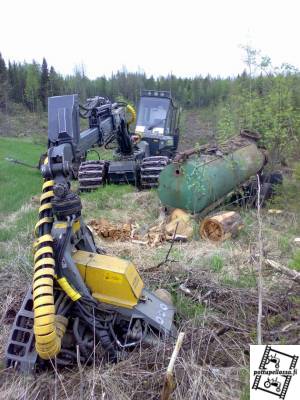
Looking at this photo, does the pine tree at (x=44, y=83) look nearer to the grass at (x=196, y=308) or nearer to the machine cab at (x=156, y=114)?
the machine cab at (x=156, y=114)

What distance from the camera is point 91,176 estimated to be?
10078mm

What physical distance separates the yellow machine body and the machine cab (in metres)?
9.41

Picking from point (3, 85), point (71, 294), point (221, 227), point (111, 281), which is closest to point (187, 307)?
point (111, 281)

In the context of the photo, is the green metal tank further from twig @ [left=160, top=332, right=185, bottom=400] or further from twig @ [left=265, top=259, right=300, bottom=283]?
twig @ [left=160, top=332, right=185, bottom=400]

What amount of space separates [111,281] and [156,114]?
394 inches

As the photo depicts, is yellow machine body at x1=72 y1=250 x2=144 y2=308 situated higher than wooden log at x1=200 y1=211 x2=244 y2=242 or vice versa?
yellow machine body at x1=72 y1=250 x2=144 y2=308

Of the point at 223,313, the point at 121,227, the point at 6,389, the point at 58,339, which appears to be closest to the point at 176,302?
the point at 223,313

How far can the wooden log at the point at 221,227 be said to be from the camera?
6.30m

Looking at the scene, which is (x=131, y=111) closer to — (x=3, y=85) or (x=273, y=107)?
(x=273, y=107)

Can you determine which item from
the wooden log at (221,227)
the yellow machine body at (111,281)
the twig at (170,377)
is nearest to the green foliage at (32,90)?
the wooden log at (221,227)

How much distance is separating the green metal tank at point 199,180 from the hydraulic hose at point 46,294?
3.99 metres

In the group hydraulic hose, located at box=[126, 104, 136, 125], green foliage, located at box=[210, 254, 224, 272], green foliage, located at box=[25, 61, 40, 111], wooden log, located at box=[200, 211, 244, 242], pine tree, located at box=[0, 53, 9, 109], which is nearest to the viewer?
green foliage, located at box=[210, 254, 224, 272]

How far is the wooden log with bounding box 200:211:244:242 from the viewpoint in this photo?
630cm

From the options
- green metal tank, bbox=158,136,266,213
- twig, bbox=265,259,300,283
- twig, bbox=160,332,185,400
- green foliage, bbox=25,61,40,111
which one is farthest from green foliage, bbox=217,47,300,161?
green foliage, bbox=25,61,40,111
